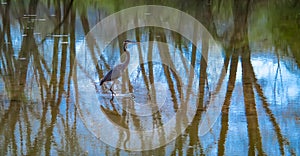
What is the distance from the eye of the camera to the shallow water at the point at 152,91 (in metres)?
4.86

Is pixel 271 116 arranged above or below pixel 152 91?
below

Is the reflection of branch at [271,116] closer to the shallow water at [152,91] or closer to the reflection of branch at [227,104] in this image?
the shallow water at [152,91]

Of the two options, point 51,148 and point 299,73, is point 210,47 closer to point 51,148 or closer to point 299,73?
point 299,73

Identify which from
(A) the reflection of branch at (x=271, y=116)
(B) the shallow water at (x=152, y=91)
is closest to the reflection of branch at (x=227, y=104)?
(B) the shallow water at (x=152, y=91)

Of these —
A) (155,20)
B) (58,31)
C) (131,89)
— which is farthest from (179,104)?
(155,20)

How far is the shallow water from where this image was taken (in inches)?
191

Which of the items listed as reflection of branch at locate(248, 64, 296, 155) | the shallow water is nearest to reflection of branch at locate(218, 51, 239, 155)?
the shallow water

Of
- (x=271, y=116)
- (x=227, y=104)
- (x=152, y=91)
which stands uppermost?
(x=152, y=91)

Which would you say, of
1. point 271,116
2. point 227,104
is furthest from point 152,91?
point 271,116

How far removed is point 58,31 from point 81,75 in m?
3.35

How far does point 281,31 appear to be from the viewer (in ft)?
34.1

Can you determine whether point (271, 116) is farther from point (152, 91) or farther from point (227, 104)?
point (152, 91)

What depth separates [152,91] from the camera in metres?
6.26

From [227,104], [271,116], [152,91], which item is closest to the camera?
[271,116]
